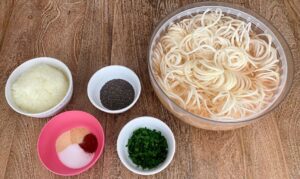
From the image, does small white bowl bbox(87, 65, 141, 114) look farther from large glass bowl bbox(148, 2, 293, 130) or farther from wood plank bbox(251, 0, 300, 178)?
wood plank bbox(251, 0, 300, 178)

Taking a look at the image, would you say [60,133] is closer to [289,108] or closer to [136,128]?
[136,128]

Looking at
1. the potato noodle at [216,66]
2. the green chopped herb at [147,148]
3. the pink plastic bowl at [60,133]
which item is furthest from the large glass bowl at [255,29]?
the pink plastic bowl at [60,133]

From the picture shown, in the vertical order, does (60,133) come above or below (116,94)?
below

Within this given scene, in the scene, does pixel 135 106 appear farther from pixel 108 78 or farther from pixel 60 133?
pixel 60 133

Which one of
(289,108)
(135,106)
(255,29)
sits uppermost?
(255,29)

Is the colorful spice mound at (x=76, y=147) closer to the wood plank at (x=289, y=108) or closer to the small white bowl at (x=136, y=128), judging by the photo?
the small white bowl at (x=136, y=128)

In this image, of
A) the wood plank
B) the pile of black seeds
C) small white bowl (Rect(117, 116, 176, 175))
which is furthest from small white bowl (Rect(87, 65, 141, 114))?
the wood plank

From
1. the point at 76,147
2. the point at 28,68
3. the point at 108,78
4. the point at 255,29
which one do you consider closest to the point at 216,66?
the point at 255,29

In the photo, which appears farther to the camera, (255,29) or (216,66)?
(255,29)
